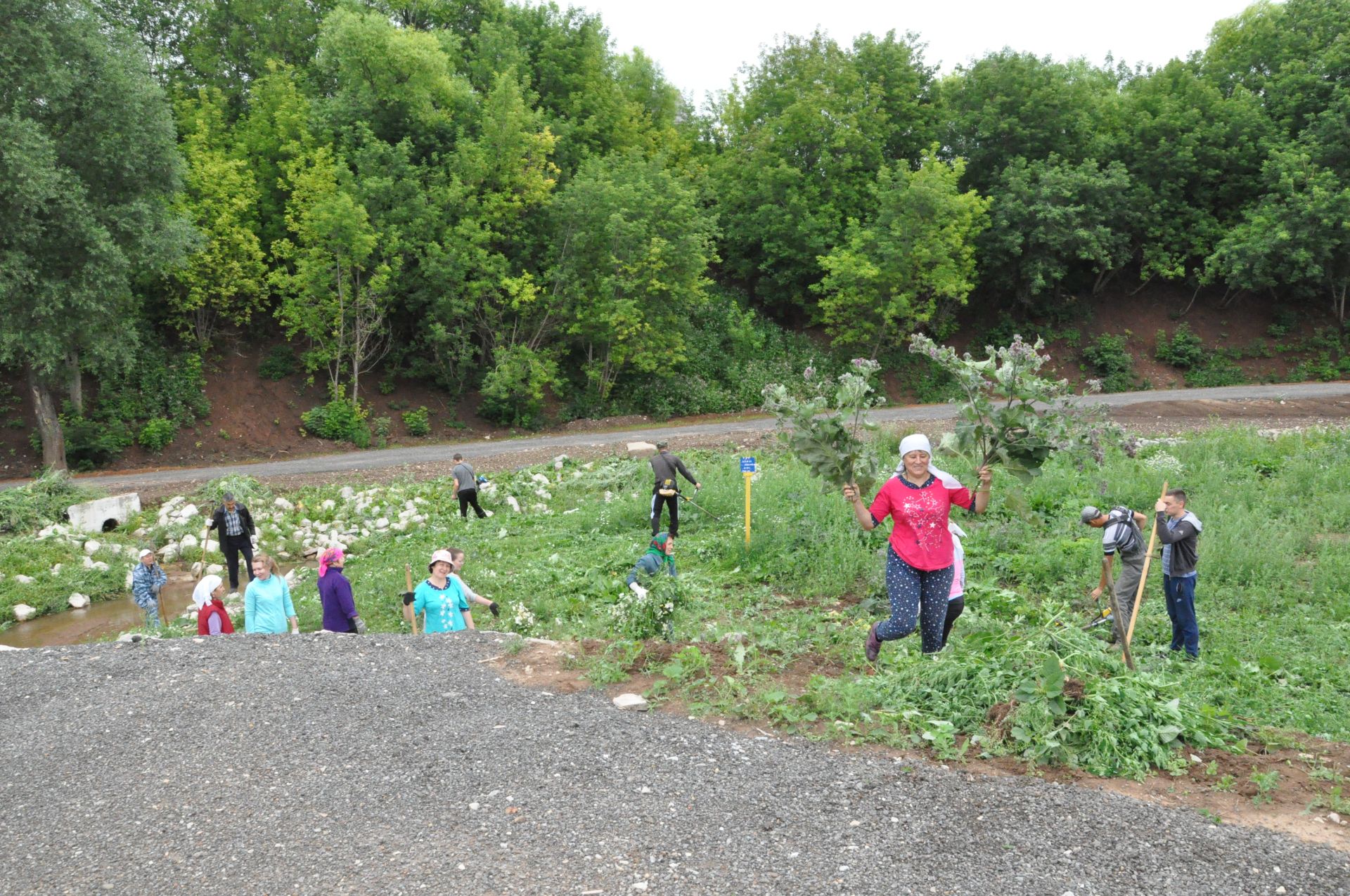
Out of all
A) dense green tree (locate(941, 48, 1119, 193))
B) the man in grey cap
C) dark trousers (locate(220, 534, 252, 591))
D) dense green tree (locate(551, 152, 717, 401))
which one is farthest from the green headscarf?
dense green tree (locate(941, 48, 1119, 193))

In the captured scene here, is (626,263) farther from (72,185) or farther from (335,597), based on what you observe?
(335,597)

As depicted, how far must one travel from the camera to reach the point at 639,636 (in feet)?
26.7

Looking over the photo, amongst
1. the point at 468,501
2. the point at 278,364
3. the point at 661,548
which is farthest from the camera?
the point at 278,364

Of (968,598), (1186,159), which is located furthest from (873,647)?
(1186,159)

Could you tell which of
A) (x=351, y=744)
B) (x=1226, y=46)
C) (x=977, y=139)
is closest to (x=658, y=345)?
(x=977, y=139)

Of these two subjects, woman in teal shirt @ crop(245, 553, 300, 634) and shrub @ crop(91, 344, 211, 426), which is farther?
shrub @ crop(91, 344, 211, 426)

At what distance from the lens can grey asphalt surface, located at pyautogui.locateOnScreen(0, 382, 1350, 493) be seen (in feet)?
74.8

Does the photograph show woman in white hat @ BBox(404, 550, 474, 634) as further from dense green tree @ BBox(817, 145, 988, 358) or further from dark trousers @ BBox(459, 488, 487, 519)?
dense green tree @ BBox(817, 145, 988, 358)

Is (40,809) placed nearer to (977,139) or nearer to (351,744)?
(351,744)

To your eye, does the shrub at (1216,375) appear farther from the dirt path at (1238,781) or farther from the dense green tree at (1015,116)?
the dirt path at (1238,781)

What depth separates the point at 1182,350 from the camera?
3803 cm

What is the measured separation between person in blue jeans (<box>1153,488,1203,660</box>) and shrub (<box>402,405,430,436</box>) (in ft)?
80.7

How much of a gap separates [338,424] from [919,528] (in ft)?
82.7

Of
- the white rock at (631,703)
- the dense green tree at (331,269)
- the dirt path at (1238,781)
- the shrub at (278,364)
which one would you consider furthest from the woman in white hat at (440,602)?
the shrub at (278,364)
